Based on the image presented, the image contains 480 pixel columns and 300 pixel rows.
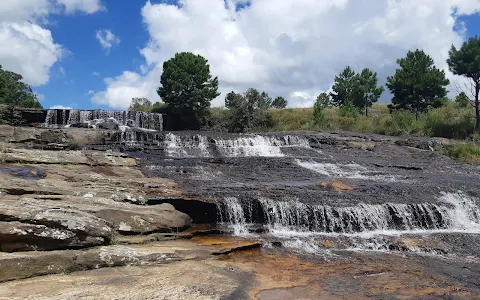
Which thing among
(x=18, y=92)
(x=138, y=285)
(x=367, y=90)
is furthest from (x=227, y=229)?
(x=18, y=92)

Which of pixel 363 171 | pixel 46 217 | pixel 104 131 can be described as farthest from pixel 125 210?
pixel 104 131

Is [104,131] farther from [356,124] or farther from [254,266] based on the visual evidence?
[356,124]

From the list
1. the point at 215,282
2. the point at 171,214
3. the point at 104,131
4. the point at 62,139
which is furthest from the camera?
the point at 104,131

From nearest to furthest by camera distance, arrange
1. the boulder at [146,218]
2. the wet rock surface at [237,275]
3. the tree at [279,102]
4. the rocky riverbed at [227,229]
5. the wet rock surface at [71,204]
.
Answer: the wet rock surface at [237,275] → the rocky riverbed at [227,229] → the wet rock surface at [71,204] → the boulder at [146,218] → the tree at [279,102]

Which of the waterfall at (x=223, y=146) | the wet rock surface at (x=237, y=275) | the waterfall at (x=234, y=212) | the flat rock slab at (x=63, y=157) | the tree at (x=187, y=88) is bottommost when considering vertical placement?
the wet rock surface at (x=237, y=275)

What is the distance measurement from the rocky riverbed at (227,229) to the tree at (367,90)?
30382 mm

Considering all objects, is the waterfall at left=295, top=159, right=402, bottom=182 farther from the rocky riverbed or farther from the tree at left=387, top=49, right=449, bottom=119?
the tree at left=387, top=49, right=449, bottom=119

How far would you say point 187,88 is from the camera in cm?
4038

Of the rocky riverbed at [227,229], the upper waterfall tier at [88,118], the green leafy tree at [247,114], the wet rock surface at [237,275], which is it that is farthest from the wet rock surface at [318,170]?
the green leafy tree at [247,114]

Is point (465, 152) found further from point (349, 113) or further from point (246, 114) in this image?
point (246, 114)

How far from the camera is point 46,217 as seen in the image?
7.33 m

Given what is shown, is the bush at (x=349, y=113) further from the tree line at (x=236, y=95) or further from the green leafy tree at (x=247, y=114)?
the green leafy tree at (x=247, y=114)

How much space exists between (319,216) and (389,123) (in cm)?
2501

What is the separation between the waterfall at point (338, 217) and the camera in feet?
36.5
